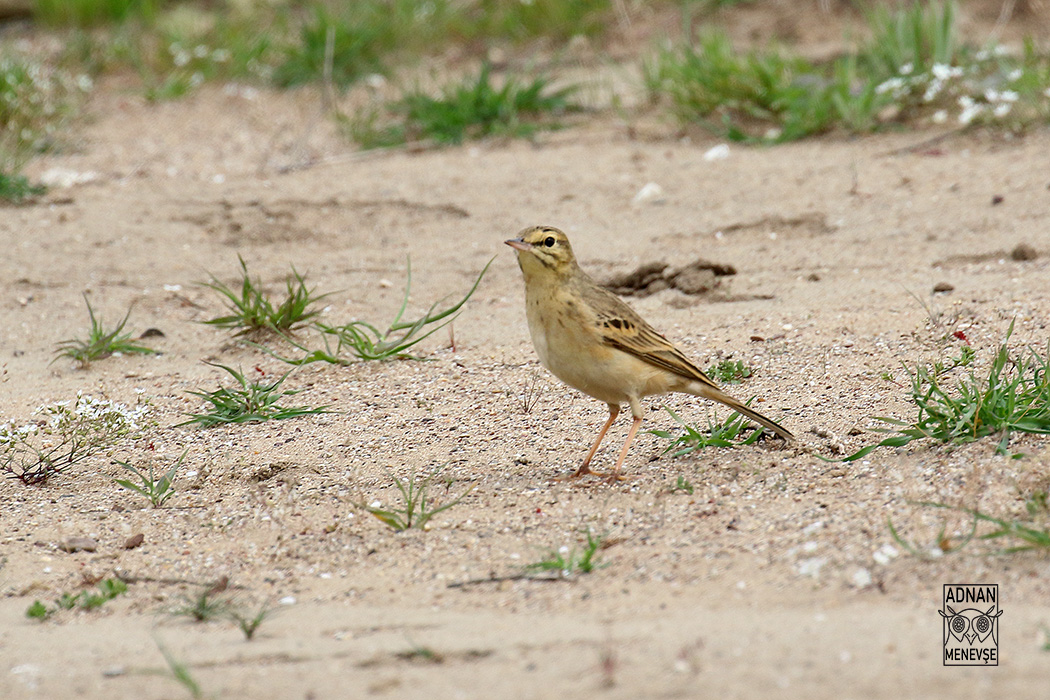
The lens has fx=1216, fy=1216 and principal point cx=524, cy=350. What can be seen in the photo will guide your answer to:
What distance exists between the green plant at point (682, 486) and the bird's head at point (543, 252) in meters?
1.01

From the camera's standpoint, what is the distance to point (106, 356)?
6.83 meters

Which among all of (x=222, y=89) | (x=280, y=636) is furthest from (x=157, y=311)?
(x=222, y=89)

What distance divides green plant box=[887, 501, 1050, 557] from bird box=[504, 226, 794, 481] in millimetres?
1051

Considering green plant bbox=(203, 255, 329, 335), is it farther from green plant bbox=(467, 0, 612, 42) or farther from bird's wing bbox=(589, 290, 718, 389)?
green plant bbox=(467, 0, 612, 42)

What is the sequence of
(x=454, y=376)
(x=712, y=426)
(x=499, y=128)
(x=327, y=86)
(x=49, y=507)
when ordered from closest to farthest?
(x=49, y=507)
(x=712, y=426)
(x=454, y=376)
(x=499, y=128)
(x=327, y=86)

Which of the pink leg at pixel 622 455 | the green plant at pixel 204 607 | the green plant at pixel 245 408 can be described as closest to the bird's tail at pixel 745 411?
the pink leg at pixel 622 455

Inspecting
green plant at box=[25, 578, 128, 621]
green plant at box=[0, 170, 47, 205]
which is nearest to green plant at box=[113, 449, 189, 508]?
green plant at box=[25, 578, 128, 621]

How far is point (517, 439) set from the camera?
561cm

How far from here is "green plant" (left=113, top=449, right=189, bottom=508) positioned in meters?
5.04

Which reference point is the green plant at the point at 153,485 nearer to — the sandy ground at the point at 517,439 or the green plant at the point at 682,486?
the sandy ground at the point at 517,439

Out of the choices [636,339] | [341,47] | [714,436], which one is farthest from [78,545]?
[341,47]

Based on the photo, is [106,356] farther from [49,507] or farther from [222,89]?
[222,89]

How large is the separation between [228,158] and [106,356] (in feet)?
13.0

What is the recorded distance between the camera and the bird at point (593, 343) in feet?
16.4
